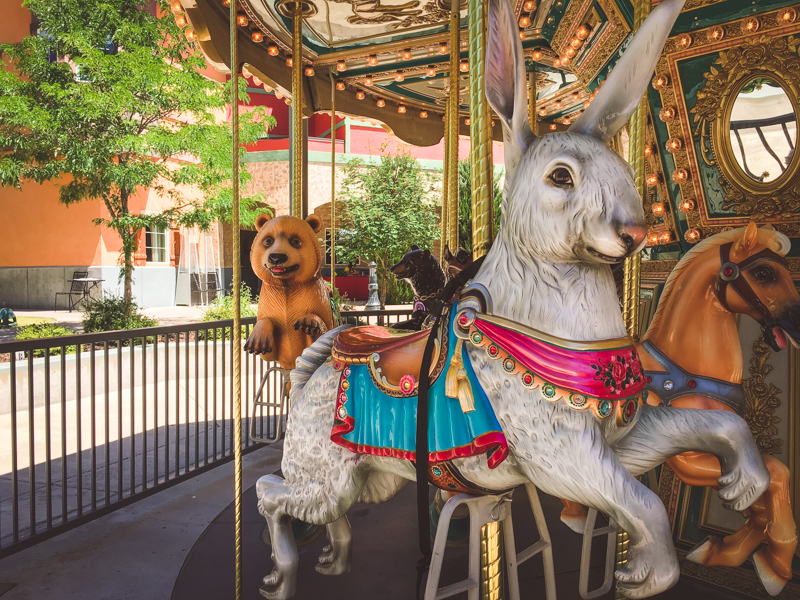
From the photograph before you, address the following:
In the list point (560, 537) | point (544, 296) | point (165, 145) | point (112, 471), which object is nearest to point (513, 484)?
point (544, 296)

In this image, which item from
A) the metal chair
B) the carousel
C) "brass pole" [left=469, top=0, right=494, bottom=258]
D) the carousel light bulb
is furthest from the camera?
the metal chair

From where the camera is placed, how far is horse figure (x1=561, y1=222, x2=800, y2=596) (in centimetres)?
177

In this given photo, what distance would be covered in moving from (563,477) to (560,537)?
1.75 meters

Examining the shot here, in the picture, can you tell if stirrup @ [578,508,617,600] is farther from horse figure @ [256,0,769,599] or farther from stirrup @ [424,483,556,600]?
horse figure @ [256,0,769,599]

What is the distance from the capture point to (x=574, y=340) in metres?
1.15

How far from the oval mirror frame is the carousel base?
177cm

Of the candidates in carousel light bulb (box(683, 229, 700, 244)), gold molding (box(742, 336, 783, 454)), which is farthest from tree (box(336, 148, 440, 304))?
gold molding (box(742, 336, 783, 454))

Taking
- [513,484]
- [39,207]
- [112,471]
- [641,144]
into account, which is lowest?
[112,471]

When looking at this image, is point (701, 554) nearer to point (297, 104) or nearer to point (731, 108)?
point (731, 108)

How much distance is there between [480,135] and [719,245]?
3.55ft

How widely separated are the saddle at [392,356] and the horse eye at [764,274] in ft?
3.87

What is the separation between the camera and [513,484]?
1.32 metres

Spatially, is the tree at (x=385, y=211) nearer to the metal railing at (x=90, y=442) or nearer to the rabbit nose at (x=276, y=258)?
the metal railing at (x=90, y=442)

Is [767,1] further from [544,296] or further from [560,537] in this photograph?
[560,537]
